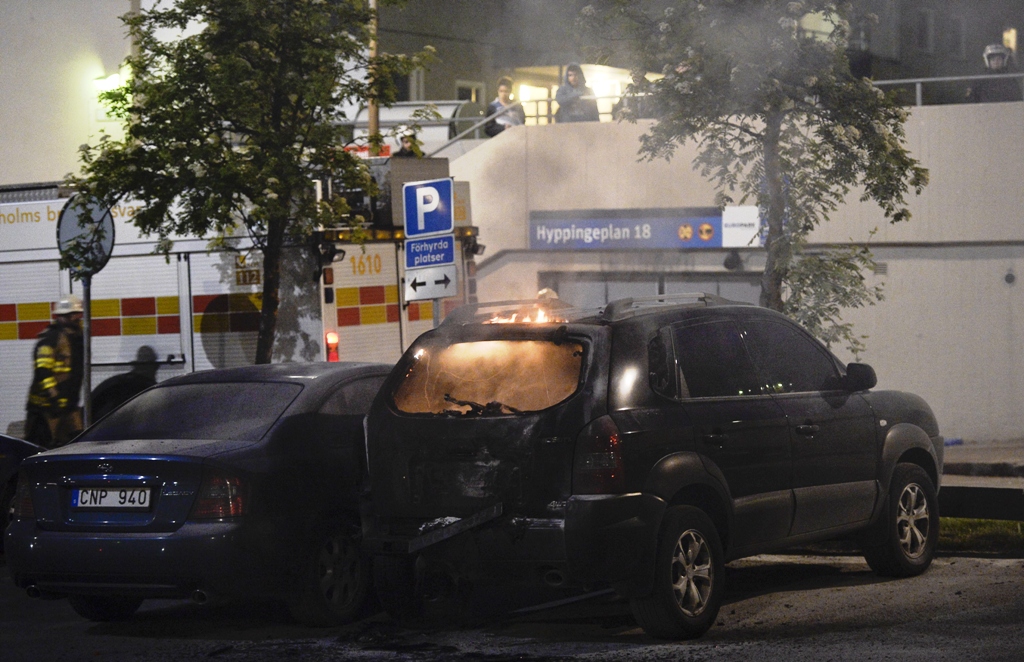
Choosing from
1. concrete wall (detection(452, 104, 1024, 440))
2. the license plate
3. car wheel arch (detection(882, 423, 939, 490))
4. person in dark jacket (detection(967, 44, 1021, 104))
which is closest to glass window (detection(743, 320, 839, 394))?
car wheel arch (detection(882, 423, 939, 490))

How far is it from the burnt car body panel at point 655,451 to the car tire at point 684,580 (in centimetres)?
9

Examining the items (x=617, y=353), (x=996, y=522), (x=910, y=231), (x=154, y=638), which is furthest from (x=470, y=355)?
(x=910, y=231)

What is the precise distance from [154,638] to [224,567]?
77cm

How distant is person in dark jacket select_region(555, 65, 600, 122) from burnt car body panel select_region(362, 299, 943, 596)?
39.0ft

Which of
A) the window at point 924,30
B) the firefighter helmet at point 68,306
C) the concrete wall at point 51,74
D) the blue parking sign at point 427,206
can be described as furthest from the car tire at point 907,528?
the window at point 924,30

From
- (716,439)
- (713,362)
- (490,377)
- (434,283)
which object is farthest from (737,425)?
(434,283)

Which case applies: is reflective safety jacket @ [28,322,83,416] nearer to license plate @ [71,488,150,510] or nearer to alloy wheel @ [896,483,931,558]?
license plate @ [71,488,150,510]

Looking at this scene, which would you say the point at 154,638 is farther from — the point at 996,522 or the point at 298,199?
the point at 298,199

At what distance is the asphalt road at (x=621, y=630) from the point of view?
20.4 feet

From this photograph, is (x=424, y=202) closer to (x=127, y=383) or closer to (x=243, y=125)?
(x=243, y=125)

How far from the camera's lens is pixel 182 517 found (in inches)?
267

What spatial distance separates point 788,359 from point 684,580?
164 centimetres

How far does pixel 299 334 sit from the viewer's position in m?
13.2

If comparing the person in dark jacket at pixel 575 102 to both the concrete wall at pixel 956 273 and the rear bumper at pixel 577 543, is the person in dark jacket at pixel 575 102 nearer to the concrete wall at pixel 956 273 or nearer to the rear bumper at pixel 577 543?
the concrete wall at pixel 956 273
